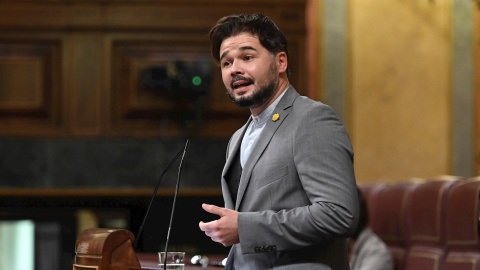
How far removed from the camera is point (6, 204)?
15.8ft

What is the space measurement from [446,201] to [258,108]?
4.98 ft

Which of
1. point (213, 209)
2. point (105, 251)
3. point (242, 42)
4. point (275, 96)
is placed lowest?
point (105, 251)

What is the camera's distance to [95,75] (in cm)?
495

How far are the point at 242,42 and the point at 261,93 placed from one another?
129 mm

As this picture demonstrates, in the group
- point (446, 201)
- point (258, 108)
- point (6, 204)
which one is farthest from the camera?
point (6, 204)

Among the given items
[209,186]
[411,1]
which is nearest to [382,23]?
[411,1]

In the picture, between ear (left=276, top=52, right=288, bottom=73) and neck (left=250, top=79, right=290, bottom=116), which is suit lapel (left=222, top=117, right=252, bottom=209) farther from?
ear (left=276, top=52, right=288, bottom=73)

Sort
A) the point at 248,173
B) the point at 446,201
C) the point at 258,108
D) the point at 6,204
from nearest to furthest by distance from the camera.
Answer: the point at 248,173 → the point at 258,108 → the point at 446,201 → the point at 6,204

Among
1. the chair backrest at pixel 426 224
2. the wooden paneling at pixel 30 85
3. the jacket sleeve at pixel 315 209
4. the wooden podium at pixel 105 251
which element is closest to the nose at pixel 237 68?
the jacket sleeve at pixel 315 209

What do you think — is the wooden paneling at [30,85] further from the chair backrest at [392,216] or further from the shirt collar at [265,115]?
the shirt collar at [265,115]

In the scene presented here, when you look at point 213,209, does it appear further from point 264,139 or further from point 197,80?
point 197,80

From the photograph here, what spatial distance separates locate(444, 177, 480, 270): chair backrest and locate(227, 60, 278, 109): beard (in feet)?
4.59

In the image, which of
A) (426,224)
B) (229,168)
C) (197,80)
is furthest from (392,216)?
(229,168)

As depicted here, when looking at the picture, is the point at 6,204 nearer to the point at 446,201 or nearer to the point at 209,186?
the point at 209,186
